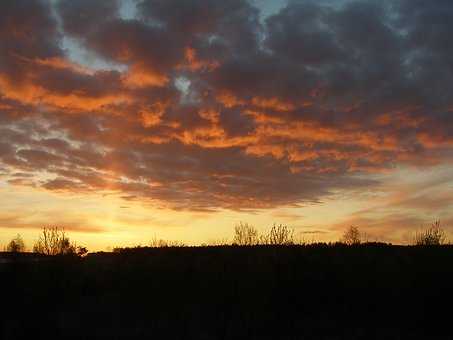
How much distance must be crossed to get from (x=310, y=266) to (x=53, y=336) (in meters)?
8.62

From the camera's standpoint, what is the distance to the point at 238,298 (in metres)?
14.9

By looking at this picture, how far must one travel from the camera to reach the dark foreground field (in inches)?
484

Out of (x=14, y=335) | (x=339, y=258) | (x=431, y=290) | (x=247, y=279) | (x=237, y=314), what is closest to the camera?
(x=14, y=335)

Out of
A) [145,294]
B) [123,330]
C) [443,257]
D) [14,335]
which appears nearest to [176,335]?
[123,330]

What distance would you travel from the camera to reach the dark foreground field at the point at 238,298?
1229 centimetres

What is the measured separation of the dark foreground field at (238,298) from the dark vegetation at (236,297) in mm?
31

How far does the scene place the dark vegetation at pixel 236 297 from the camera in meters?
12.3

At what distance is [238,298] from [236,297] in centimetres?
12

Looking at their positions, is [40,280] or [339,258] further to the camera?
[339,258]

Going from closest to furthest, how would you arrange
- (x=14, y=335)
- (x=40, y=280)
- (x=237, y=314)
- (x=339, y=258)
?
(x=14, y=335) → (x=237, y=314) → (x=40, y=280) → (x=339, y=258)

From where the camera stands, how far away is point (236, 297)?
1495 centimetres

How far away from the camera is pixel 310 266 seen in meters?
16.7

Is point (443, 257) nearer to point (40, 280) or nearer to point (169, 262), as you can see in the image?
point (169, 262)

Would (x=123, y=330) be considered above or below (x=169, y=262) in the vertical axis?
below
